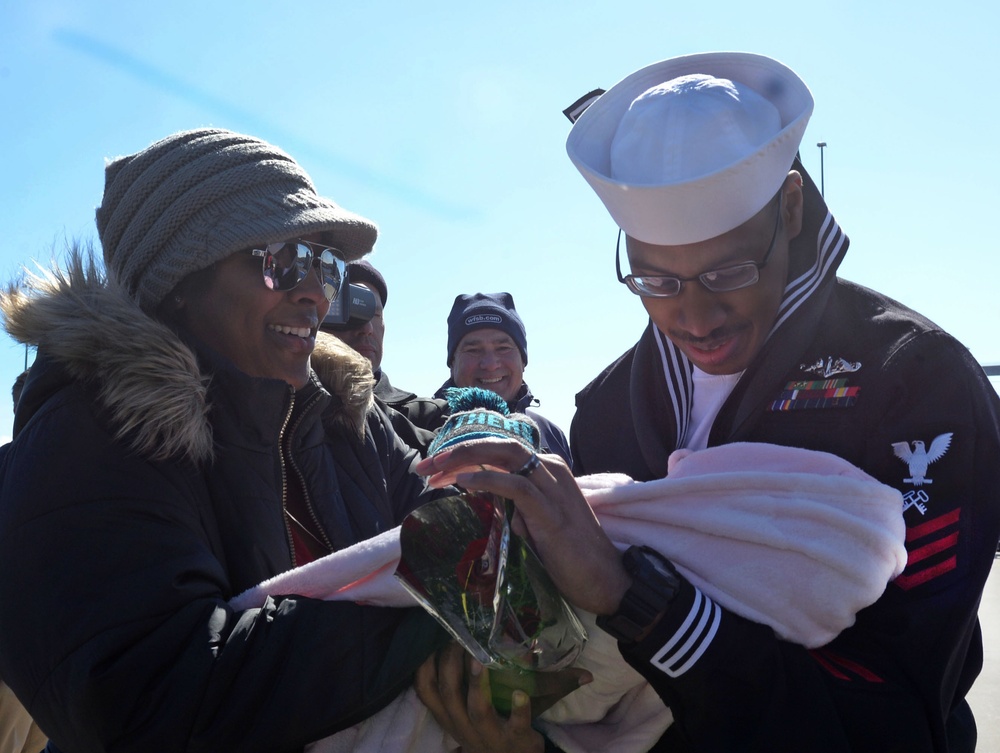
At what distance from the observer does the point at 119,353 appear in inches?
73.1

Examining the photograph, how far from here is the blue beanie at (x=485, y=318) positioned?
16.1 ft

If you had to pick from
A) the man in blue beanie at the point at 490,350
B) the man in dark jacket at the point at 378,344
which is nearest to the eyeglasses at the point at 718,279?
the man in dark jacket at the point at 378,344

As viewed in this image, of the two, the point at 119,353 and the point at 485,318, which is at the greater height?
the point at 119,353

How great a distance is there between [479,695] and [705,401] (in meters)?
0.82

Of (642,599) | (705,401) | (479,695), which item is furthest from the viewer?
(705,401)

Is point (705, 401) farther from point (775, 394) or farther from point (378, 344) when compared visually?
point (378, 344)

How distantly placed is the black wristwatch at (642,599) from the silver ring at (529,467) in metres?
0.22

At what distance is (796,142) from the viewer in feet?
5.92

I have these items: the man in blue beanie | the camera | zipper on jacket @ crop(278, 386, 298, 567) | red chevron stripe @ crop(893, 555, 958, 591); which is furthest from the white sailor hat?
the man in blue beanie

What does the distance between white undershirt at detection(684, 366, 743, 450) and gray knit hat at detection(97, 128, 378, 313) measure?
37.9 inches

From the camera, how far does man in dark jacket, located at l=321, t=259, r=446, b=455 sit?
12.7 ft

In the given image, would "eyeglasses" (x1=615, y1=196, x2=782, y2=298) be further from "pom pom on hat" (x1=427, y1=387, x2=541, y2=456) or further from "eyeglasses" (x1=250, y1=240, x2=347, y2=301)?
"eyeglasses" (x1=250, y1=240, x2=347, y2=301)

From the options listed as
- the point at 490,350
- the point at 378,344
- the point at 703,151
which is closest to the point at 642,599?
the point at 703,151

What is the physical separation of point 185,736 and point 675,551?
2.94ft
